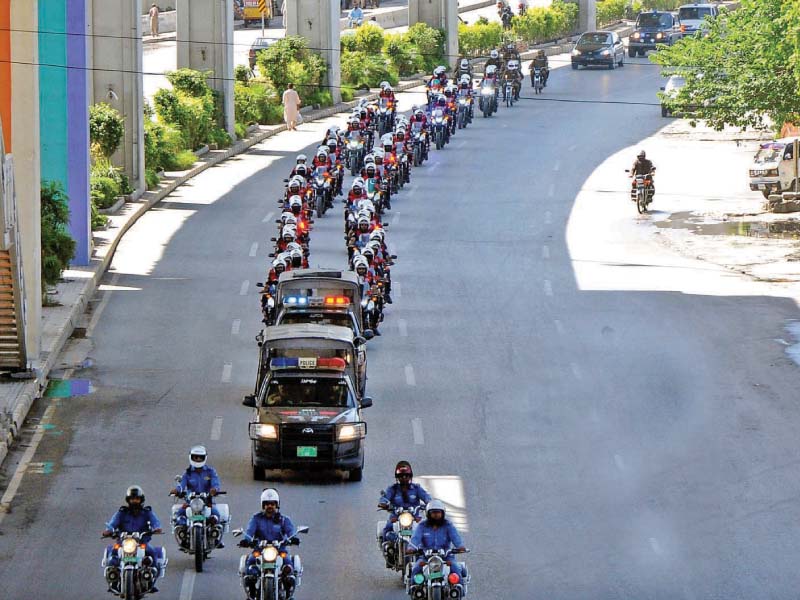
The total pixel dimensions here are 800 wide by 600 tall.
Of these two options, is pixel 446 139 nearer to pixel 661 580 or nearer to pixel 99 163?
pixel 99 163

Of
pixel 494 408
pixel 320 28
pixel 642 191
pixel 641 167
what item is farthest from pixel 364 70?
pixel 494 408

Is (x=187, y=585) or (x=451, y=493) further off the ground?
(x=451, y=493)

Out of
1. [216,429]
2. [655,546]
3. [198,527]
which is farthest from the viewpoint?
[216,429]

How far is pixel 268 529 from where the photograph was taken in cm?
1820

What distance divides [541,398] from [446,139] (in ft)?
94.6

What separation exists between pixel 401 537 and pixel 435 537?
4.11 feet

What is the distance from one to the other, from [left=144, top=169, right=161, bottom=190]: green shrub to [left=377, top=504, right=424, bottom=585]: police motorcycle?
29361mm

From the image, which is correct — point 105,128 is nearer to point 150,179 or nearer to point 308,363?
point 150,179

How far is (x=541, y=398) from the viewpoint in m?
28.1

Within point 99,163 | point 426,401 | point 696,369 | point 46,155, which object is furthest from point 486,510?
point 99,163

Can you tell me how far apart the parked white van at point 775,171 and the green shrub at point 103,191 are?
52.4 feet

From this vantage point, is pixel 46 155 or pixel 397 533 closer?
pixel 397 533

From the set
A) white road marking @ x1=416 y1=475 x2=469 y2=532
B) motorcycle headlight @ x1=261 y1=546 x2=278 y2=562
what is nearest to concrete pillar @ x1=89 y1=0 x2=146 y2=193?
white road marking @ x1=416 y1=475 x2=469 y2=532

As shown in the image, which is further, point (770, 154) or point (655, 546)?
point (770, 154)
